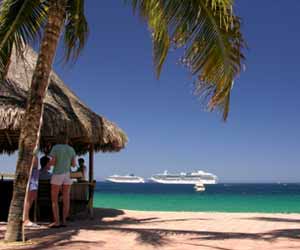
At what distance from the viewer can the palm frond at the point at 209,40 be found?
5.63 metres

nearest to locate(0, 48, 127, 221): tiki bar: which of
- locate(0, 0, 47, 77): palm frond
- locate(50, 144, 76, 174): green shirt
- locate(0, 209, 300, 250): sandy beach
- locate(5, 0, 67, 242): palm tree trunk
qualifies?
locate(50, 144, 76, 174): green shirt

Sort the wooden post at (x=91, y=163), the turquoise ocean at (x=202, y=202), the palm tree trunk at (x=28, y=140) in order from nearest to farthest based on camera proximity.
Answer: the palm tree trunk at (x=28, y=140), the wooden post at (x=91, y=163), the turquoise ocean at (x=202, y=202)

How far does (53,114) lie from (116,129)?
176 centimetres

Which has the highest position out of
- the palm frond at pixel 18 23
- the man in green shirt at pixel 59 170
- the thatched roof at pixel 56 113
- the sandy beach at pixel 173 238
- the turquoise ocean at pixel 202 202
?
the palm frond at pixel 18 23

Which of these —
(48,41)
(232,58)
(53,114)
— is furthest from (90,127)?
(232,58)

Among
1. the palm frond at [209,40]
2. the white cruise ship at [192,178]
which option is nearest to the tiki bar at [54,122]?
the palm frond at [209,40]

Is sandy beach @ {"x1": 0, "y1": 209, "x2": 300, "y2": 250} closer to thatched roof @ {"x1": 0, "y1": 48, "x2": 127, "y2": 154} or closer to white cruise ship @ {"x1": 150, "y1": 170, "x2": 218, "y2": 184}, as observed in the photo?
thatched roof @ {"x1": 0, "y1": 48, "x2": 127, "y2": 154}

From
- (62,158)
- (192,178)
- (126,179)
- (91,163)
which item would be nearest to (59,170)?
(62,158)

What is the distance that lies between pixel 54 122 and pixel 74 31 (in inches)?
67.3

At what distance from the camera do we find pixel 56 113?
8.00 meters

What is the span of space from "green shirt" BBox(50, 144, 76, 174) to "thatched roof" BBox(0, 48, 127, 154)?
2.26ft

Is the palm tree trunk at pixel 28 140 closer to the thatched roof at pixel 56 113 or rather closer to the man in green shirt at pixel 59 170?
the man in green shirt at pixel 59 170

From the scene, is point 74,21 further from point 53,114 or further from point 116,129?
point 116,129

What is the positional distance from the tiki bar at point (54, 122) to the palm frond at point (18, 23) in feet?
3.78
